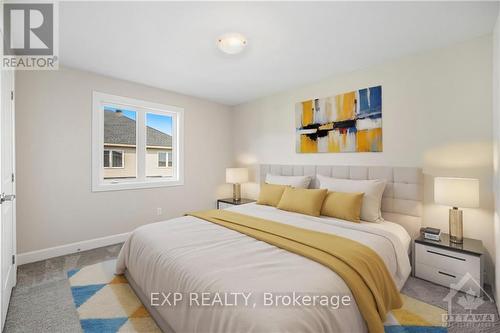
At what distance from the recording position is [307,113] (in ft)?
12.1

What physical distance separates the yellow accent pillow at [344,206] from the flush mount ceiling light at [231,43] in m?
1.95

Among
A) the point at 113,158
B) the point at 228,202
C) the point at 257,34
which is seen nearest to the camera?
the point at 257,34

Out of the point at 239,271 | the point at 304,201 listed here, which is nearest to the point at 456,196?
the point at 304,201

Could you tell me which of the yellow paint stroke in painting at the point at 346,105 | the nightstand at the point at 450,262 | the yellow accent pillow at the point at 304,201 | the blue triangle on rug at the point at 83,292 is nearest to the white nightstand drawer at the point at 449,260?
the nightstand at the point at 450,262

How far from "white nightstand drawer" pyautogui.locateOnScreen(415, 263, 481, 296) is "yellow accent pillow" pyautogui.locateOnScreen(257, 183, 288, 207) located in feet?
5.58

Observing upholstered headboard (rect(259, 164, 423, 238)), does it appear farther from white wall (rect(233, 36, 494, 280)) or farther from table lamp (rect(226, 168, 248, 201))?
table lamp (rect(226, 168, 248, 201))

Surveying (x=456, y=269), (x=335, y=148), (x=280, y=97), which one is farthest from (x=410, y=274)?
(x=280, y=97)

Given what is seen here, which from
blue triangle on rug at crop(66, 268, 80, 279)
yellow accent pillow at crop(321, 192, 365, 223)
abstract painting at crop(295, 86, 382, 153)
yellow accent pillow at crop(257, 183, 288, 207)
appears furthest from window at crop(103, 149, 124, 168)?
yellow accent pillow at crop(321, 192, 365, 223)

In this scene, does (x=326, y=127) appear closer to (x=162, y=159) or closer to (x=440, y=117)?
(x=440, y=117)

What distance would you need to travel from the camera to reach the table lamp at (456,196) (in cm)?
212

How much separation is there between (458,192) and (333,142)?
5.00 feet

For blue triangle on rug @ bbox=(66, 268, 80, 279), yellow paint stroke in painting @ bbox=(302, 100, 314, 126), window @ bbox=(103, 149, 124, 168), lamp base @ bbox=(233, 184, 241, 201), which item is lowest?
blue triangle on rug @ bbox=(66, 268, 80, 279)

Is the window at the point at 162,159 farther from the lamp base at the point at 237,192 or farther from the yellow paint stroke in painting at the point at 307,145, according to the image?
the yellow paint stroke in painting at the point at 307,145

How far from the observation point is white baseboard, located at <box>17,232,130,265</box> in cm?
279
